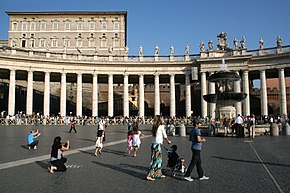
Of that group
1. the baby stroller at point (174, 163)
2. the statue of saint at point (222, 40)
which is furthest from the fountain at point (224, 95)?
the statue of saint at point (222, 40)

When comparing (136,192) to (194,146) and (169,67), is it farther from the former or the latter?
(169,67)

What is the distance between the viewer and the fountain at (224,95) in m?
23.8

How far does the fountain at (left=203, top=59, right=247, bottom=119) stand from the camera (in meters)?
23.8

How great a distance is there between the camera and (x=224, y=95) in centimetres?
2381

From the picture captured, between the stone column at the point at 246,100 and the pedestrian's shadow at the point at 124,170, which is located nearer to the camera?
the pedestrian's shadow at the point at 124,170

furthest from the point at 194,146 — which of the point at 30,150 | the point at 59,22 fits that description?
the point at 59,22

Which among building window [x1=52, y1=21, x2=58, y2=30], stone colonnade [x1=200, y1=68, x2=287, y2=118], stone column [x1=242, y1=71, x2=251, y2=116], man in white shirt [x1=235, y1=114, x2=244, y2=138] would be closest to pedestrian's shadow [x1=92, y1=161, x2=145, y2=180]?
man in white shirt [x1=235, y1=114, x2=244, y2=138]

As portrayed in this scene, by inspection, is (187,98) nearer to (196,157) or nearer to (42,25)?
(196,157)

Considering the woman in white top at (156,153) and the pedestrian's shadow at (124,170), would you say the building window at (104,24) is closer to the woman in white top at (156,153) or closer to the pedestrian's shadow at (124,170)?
the pedestrian's shadow at (124,170)

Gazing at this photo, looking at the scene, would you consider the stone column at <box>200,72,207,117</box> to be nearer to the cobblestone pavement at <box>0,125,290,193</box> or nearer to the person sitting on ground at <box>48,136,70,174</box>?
the cobblestone pavement at <box>0,125,290,193</box>

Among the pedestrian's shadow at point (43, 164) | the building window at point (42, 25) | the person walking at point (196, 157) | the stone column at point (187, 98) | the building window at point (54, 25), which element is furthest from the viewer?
the building window at point (54, 25)

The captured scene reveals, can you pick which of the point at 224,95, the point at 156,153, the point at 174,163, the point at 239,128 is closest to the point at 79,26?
the point at 224,95

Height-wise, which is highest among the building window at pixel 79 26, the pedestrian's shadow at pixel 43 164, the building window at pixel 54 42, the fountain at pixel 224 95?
the building window at pixel 79 26

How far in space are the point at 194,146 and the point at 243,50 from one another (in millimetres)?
41661
